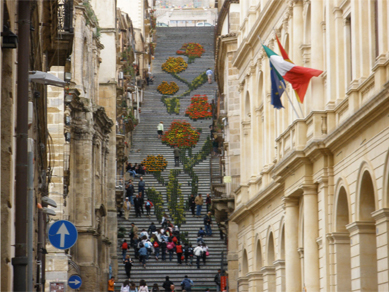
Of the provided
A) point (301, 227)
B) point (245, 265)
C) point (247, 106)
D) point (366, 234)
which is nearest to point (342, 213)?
point (366, 234)

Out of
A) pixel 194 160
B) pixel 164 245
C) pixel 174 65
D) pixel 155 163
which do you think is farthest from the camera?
pixel 174 65

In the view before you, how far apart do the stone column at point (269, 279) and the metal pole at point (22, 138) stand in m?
22.3

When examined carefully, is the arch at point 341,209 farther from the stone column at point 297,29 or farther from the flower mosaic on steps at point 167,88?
the flower mosaic on steps at point 167,88

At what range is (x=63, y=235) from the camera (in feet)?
63.4

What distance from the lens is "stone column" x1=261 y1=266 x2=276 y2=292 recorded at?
3581 centimetres

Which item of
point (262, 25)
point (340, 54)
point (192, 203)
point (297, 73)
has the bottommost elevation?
point (340, 54)

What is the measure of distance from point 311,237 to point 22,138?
15.4 m

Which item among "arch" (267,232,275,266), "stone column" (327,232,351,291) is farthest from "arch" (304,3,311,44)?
"arch" (267,232,275,266)

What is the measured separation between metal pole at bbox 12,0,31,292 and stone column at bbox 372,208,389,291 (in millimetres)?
9867

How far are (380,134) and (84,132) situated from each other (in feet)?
86.8

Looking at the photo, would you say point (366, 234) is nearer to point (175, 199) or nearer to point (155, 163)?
point (175, 199)

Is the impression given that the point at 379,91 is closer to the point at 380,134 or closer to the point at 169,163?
the point at 380,134

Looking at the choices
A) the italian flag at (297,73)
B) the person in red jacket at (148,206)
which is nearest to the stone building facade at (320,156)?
the italian flag at (297,73)

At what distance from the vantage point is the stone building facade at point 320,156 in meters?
22.8
